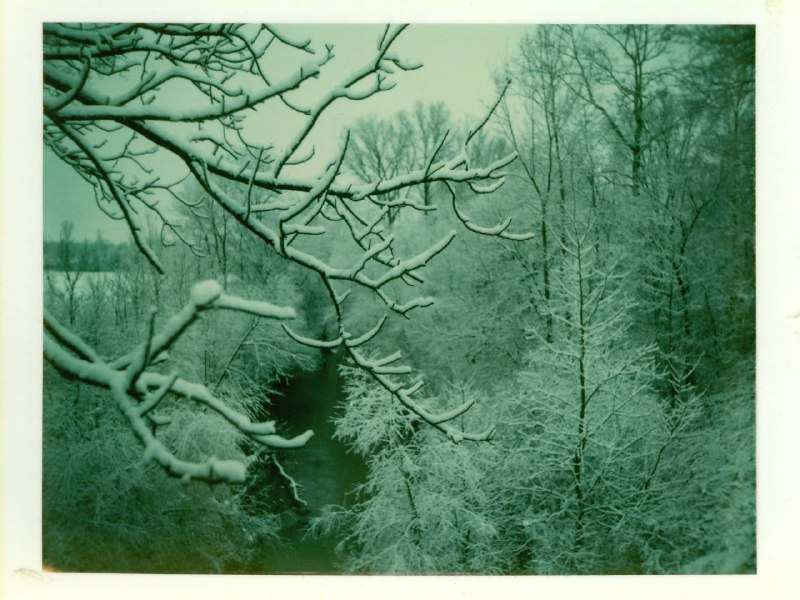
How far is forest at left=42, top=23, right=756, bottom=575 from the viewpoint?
120 inches

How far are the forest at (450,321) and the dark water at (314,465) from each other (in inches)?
0.5

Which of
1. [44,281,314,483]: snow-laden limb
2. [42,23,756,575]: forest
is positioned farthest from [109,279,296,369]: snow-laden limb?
[42,23,756,575]: forest

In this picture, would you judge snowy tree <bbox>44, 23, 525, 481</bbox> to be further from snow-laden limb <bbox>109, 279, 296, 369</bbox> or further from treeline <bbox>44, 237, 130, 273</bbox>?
treeline <bbox>44, 237, 130, 273</bbox>

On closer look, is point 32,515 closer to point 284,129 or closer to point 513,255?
point 284,129

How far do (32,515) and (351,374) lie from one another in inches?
66.8

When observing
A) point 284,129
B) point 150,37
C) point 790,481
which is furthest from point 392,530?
point 150,37

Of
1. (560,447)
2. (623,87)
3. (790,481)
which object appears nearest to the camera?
(790,481)

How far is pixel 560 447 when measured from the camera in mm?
3406

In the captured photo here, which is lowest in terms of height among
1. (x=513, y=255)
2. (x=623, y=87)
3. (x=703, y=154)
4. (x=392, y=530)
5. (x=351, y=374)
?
(x=392, y=530)

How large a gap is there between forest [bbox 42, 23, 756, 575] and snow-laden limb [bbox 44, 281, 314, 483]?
3.08 ft

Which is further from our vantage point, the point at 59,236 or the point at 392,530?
the point at 392,530

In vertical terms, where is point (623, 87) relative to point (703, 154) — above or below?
above

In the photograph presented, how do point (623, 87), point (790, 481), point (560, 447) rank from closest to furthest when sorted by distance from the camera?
point (790, 481)
point (623, 87)
point (560, 447)

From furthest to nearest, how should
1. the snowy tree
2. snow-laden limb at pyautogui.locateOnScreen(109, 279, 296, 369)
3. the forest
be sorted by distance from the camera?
the forest
the snowy tree
snow-laden limb at pyautogui.locateOnScreen(109, 279, 296, 369)
